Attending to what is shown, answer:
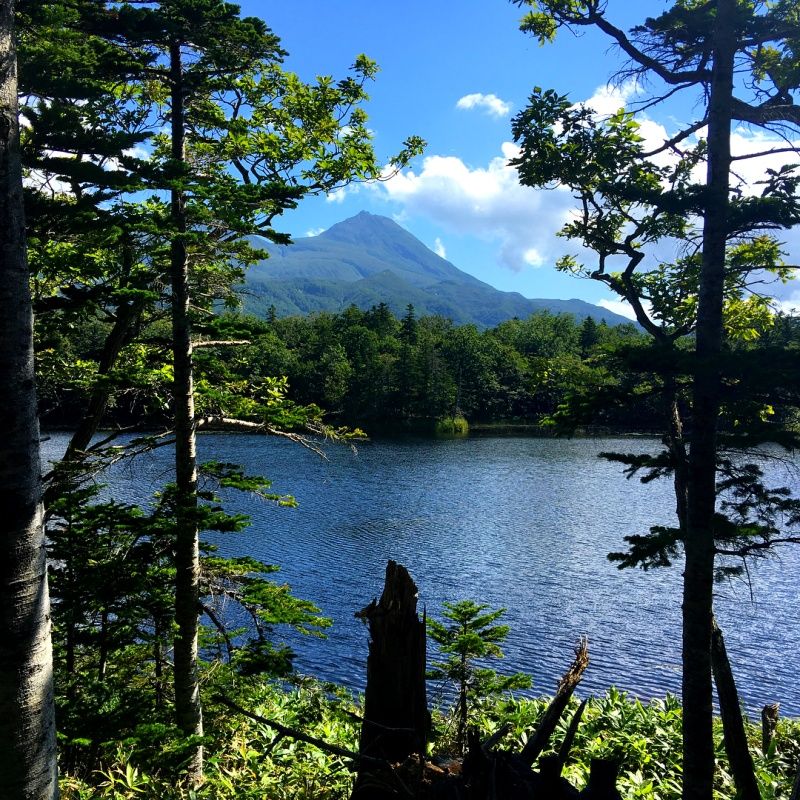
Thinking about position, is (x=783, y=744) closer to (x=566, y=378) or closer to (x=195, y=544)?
(x=566, y=378)

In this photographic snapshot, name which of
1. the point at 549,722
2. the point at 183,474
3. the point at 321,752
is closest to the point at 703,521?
the point at 549,722

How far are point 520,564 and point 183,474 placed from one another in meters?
21.4

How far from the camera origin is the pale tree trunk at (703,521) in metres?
6.88

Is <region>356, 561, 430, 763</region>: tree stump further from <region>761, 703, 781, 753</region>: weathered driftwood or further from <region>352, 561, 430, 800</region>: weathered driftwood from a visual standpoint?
<region>761, 703, 781, 753</region>: weathered driftwood

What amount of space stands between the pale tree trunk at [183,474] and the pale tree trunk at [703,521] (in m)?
5.99

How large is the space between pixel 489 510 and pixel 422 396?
167 feet

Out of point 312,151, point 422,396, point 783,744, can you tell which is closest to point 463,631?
point 783,744

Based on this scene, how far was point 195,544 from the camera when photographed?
839 cm

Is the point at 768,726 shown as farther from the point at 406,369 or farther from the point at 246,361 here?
the point at 406,369

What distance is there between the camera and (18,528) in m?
2.96

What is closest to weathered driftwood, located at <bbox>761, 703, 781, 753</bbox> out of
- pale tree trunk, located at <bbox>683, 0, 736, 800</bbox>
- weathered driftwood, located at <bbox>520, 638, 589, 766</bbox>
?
pale tree trunk, located at <bbox>683, 0, 736, 800</bbox>

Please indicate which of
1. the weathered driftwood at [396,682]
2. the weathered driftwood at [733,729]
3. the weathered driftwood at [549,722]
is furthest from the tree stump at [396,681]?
the weathered driftwood at [733,729]

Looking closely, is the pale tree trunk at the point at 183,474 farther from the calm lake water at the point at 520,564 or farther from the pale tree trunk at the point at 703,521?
the pale tree trunk at the point at 703,521

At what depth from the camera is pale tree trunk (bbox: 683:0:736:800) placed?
6875mm
